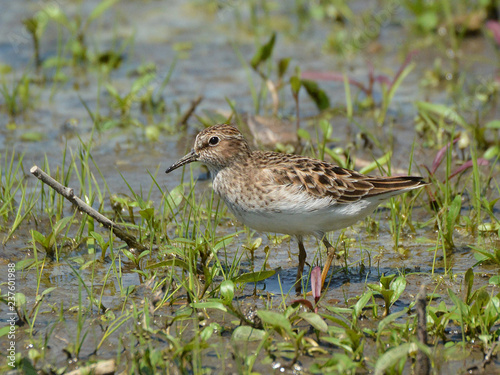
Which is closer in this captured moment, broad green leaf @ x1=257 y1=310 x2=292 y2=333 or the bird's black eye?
broad green leaf @ x1=257 y1=310 x2=292 y2=333

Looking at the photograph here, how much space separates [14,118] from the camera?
939 cm

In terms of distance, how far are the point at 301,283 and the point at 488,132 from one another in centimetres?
423

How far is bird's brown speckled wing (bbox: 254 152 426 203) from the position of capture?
5793 millimetres

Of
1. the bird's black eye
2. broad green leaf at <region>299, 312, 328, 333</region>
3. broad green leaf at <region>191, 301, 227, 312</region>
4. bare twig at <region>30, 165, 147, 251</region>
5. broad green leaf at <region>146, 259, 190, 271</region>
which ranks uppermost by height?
the bird's black eye

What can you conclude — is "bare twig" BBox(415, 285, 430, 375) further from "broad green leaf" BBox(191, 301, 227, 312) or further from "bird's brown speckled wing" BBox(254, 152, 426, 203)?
"bird's brown speckled wing" BBox(254, 152, 426, 203)

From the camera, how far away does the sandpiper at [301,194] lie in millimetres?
5684

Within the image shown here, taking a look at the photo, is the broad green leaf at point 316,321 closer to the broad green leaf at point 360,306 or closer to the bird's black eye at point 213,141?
the broad green leaf at point 360,306

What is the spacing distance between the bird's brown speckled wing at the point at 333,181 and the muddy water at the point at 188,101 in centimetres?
56

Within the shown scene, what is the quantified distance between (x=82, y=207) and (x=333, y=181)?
1984mm

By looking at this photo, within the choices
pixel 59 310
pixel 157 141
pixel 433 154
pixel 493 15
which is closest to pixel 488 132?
pixel 433 154

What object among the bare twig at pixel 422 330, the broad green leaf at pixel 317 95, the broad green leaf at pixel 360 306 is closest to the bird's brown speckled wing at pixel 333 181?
the broad green leaf at pixel 360 306

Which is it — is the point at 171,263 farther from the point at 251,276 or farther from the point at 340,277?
the point at 340,277

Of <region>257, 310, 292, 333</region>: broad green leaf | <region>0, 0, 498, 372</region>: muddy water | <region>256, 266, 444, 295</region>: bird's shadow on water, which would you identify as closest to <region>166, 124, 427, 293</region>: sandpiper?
<region>256, 266, 444, 295</region>: bird's shadow on water

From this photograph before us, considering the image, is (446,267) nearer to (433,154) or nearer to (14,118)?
(433,154)
